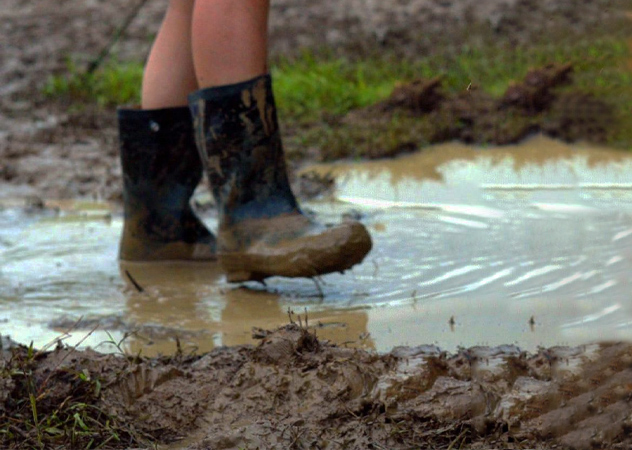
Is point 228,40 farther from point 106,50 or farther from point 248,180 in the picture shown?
point 106,50

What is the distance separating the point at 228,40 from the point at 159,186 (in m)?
0.74

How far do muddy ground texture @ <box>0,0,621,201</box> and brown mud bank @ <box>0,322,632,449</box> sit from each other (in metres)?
2.19

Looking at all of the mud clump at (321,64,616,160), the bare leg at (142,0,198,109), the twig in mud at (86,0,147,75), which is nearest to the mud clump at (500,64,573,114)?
the mud clump at (321,64,616,160)

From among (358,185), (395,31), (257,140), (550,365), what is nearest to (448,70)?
(395,31)

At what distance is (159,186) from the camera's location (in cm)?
323

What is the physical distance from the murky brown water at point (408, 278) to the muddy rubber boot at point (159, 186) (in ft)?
0.25

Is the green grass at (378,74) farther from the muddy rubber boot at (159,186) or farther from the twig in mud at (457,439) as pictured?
the twig in mud at (457,439)

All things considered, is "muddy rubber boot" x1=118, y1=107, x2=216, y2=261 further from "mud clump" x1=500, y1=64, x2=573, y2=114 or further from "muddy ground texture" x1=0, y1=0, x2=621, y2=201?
"mud clump" x1=500, y1=64, x2=573, y2=114

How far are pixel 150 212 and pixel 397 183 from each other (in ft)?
4.72

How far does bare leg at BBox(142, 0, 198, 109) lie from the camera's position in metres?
3.16

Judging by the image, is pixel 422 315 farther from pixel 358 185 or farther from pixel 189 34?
pixel 358 185

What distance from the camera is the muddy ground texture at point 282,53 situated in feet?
16.2

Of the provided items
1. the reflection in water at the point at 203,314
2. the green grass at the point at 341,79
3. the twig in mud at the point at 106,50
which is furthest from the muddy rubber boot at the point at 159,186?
the twig in mud at the point at 106,50

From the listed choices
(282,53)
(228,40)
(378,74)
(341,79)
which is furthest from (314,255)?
(282,53)
